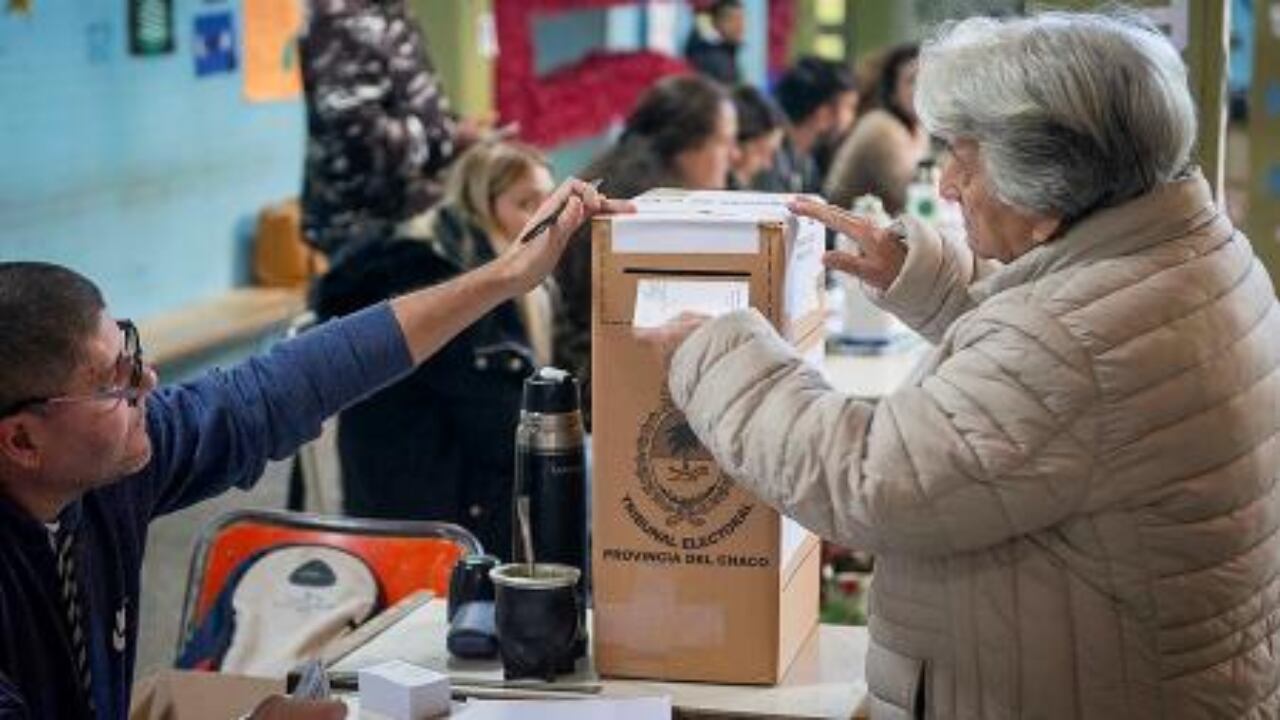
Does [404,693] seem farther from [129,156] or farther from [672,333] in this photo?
[129,156]

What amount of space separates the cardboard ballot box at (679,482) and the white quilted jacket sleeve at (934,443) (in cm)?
24

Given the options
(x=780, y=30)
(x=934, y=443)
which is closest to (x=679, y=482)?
(x=934, y=443)

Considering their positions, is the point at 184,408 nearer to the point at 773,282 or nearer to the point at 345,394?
the point at 345,394

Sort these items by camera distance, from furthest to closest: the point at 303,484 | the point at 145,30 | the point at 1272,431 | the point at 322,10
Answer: the point at 145,30 < the point at 322,10 < the point at 303,484 < the point at 1272,431

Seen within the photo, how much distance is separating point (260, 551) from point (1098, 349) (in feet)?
6.15

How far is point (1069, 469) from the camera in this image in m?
2.09

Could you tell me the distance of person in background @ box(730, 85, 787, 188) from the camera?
7.04m

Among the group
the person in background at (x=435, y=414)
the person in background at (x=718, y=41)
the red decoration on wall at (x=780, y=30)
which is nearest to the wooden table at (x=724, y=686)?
the person in background at (x=435, y=414)

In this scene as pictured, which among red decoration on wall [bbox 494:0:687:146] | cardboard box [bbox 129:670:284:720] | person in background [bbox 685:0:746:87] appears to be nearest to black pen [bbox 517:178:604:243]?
cardboard box [bbox 129:670:284:720]

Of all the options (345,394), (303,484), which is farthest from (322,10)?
(345,394)

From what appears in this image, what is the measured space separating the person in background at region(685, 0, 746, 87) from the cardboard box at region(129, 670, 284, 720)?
685cm

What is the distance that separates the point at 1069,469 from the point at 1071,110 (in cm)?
35

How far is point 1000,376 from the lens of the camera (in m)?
2.10

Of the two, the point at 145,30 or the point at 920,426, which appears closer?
the point at 920,426
